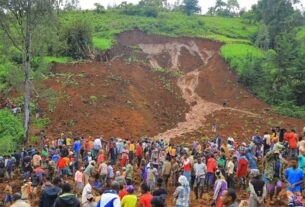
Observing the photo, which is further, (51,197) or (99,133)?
(99,133)

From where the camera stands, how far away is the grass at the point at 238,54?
48.4 metres

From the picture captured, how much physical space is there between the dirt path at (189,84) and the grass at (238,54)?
7.82ft

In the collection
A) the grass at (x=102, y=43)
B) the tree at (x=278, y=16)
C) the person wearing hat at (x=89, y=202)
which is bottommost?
the person wearing hat at (x=89, y=202)

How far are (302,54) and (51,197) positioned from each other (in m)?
34.7

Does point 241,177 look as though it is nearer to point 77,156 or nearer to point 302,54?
point 77,156

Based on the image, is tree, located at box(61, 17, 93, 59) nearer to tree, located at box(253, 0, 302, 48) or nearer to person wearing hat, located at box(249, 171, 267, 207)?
tree, located at box(253, 0, 302, 48)

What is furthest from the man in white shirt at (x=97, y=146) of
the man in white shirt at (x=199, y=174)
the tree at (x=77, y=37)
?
the tree at (x=77, y=37)

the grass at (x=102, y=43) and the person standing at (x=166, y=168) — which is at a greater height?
A: the grass at (x=102, y=43)

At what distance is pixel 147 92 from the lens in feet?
125

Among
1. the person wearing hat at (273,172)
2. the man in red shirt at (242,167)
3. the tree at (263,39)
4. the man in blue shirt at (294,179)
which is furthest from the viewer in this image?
the tree at (263,39)

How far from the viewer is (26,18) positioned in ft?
83.3

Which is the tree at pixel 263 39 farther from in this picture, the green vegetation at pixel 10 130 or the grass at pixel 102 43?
the green vegetation at pixel 10 130

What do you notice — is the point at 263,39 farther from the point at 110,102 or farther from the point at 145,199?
the point at 145,199

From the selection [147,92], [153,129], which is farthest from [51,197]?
[147,92]
